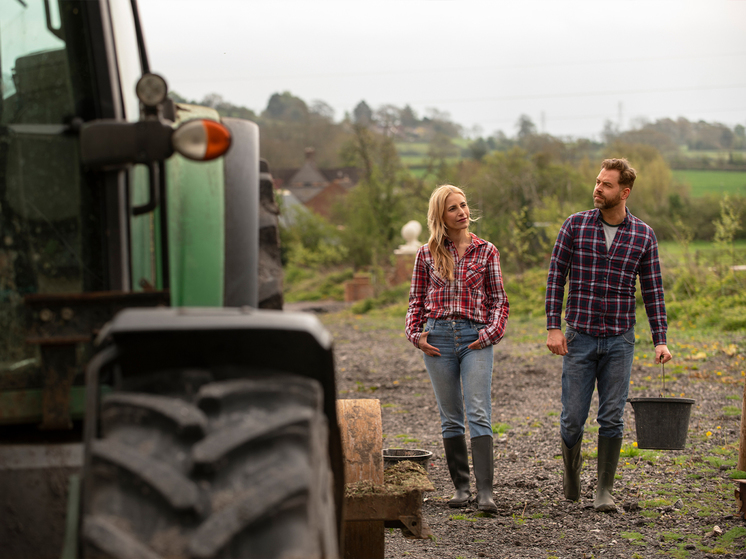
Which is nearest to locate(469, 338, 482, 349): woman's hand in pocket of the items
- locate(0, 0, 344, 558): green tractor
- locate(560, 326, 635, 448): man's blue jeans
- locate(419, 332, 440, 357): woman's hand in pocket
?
locate(419, 332, 440, 357): woman's hand in pocket

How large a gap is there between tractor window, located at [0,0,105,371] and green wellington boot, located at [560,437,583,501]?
353 cm

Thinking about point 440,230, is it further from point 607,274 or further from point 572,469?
point 572,469

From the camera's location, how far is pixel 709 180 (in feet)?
184

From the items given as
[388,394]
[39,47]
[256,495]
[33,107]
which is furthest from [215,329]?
[388,394]

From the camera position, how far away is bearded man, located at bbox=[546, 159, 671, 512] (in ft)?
15.4

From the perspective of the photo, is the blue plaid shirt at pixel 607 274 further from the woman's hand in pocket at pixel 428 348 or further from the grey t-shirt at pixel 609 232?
the woman's hand in pocket at pixel 428 348

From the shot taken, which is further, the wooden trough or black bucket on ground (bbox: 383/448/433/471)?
black bucket on ground (bbox: 383/448/433/471)

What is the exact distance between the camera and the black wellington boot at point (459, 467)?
189 inches

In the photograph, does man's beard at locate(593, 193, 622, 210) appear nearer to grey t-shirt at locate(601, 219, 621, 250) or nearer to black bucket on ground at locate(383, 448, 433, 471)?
grey t-shirt at locate(601, 219, 621, 250)

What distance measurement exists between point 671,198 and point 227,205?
4538 cm

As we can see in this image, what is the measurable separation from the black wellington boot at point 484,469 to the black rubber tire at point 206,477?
3157 millimetres

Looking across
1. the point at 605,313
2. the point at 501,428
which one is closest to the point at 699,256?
the point at 501,428

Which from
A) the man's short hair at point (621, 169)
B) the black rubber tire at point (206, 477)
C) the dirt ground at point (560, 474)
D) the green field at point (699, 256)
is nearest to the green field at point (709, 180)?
the green field at point (699, 256)

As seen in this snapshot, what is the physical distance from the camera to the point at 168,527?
1.41m
